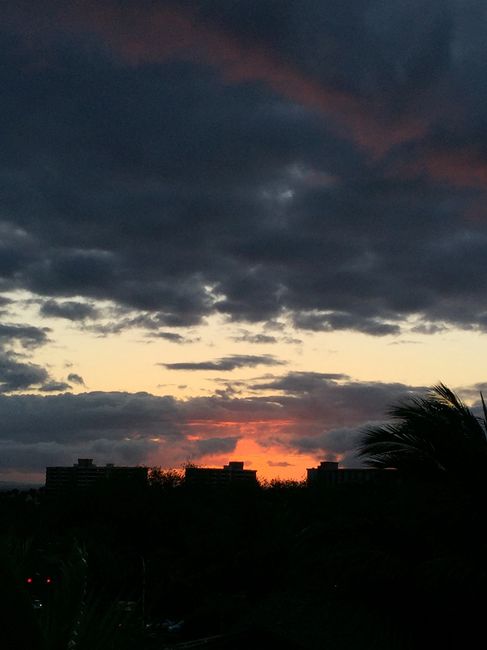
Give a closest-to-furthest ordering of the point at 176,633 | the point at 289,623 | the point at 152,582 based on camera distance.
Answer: the point at 289,623 < the point at 176,633 < the point at 152,582

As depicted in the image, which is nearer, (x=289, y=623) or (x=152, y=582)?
(x=289, y=623)

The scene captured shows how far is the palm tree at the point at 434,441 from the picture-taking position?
1190 cm

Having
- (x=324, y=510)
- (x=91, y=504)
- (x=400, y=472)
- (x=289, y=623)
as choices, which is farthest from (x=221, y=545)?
(x=400, y=472)

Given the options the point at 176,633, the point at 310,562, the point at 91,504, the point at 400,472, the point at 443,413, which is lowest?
the point at 176,633

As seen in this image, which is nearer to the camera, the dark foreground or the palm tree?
the dark foreground

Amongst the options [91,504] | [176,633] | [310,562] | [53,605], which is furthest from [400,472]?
[91,504]

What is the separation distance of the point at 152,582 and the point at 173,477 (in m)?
40.2

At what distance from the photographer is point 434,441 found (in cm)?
1211

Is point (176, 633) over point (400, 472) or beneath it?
beneath

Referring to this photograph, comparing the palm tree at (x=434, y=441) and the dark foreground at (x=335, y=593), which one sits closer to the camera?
the dark foreground at (x=335, y=593)

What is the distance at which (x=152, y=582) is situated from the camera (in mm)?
40625

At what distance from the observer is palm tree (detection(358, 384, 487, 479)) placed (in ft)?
Result: 39.0

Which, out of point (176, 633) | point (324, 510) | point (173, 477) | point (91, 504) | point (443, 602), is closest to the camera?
point (443, 602)

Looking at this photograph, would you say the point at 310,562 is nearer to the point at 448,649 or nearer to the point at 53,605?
the point at 448,649
